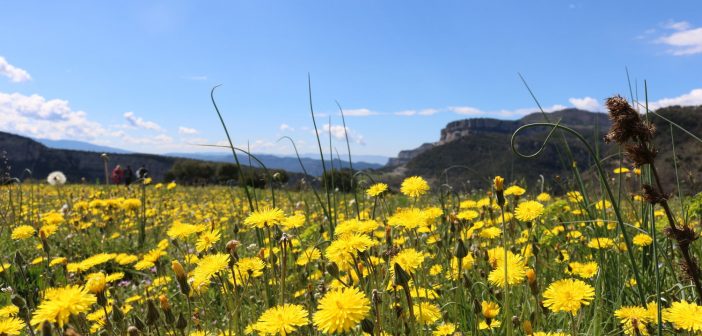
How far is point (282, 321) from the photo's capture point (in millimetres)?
1504

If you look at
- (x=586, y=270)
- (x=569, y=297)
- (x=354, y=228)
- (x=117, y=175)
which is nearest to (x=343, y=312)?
(x=354, y=228)

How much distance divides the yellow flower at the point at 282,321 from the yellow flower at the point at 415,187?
41.1 inches

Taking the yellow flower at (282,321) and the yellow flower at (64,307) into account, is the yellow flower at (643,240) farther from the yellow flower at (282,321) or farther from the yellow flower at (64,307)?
the yellow flower at (64,307)

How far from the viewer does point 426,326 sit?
2.05 m

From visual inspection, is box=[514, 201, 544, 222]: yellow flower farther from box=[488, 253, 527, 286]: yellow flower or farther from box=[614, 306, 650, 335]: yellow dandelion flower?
box=[614, 306, 650, 335]: yellow dandelion flower

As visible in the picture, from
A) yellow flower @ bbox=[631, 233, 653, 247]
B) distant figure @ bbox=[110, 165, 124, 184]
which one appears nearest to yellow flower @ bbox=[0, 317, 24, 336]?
yellow flower @ bbox=[631, 233, 653, 247]

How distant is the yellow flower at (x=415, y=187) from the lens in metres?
2.42

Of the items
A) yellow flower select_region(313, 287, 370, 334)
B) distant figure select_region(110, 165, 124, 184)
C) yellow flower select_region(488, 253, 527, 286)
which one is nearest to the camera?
yellow flower select_region(313, 287, 370, 334)

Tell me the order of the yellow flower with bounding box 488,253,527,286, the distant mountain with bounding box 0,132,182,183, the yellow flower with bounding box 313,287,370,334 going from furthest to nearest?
the distant mountain with bounding box 0,132,182,183 < the yellow flower with bounding box 488,253,527,286 < the yellow flower with bounding box 313,287,370,334

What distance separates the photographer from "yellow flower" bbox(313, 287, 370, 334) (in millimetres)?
1342

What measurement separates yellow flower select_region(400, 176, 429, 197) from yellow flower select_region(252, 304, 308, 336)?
1043mm

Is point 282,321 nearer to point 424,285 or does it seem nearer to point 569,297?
point 569,297

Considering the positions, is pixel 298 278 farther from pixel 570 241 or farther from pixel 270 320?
pixel 570 241

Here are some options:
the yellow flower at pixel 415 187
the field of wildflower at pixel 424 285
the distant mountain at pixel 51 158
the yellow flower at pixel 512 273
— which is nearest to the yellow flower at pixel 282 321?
the field of wildflower at pixel 424 285
